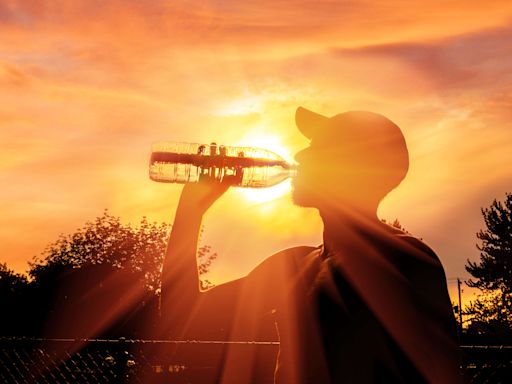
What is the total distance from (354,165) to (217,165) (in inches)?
35.4

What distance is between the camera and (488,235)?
195 feet

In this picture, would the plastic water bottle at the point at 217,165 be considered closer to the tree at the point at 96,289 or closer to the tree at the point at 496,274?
the tree at the point at 96,289

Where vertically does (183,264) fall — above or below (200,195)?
below

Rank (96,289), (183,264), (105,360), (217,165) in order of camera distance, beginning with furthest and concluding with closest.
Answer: (96,289)
(105,360)
(217,165)
(183,264)

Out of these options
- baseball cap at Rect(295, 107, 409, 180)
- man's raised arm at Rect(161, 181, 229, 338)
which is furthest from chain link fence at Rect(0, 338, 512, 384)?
baseball cap at Rect(295, 107, 409, 180)

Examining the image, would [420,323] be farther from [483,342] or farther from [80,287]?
[80,287]

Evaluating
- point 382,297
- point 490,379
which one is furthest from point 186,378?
point 382,297

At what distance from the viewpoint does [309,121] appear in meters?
2.57

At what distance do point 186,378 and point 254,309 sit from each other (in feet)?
17.0

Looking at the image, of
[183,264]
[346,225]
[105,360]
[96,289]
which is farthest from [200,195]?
[96,289]

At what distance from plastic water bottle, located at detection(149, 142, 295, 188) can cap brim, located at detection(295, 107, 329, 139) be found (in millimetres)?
153

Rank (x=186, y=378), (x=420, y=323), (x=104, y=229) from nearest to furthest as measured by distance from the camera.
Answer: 1. (x=420, y=323)
2. (x=186, y=378)
3. (x=104, y=229)

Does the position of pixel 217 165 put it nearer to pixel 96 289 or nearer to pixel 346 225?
pixel 346 225

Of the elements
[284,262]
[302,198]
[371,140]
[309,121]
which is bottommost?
[284,262]
